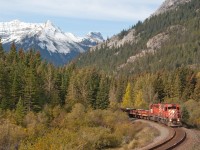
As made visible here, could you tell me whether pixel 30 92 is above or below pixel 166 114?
above

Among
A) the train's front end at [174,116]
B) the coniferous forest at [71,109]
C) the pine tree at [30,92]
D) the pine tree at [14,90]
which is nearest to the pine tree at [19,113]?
the coniferous forest at [71,109]

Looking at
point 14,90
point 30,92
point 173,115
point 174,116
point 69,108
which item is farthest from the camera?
point 69,108

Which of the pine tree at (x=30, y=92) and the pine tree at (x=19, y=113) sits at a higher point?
the pine tree at (x=30, y=92)

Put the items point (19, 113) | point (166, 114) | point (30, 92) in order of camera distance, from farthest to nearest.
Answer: point (30, 92) < point (19, 113) < point (166, 114)

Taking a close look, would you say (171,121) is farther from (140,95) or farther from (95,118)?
(140,95)

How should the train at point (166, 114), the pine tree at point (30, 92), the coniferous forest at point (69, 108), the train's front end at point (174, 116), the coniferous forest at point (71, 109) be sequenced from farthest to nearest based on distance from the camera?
1. the pine tree at point (30, 92)
2. the train at point (166, 114)
3. the train's front end at point (174, 116)
4. the coniferous forest at point (69, 108)
5. the coniferous forest at point (71, 109)

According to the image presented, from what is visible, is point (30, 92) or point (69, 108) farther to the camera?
point (69, 108)

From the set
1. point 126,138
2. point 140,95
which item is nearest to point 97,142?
point 126,138

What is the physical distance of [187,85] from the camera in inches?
4825

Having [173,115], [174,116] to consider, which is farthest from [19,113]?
[174,116]

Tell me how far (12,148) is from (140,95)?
367ft

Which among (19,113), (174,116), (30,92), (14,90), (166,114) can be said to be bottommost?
(19,113)

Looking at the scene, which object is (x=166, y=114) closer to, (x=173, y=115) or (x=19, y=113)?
(x=173, y=115)

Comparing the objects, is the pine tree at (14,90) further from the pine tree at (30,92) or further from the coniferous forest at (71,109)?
the pine tree at (30,92)
